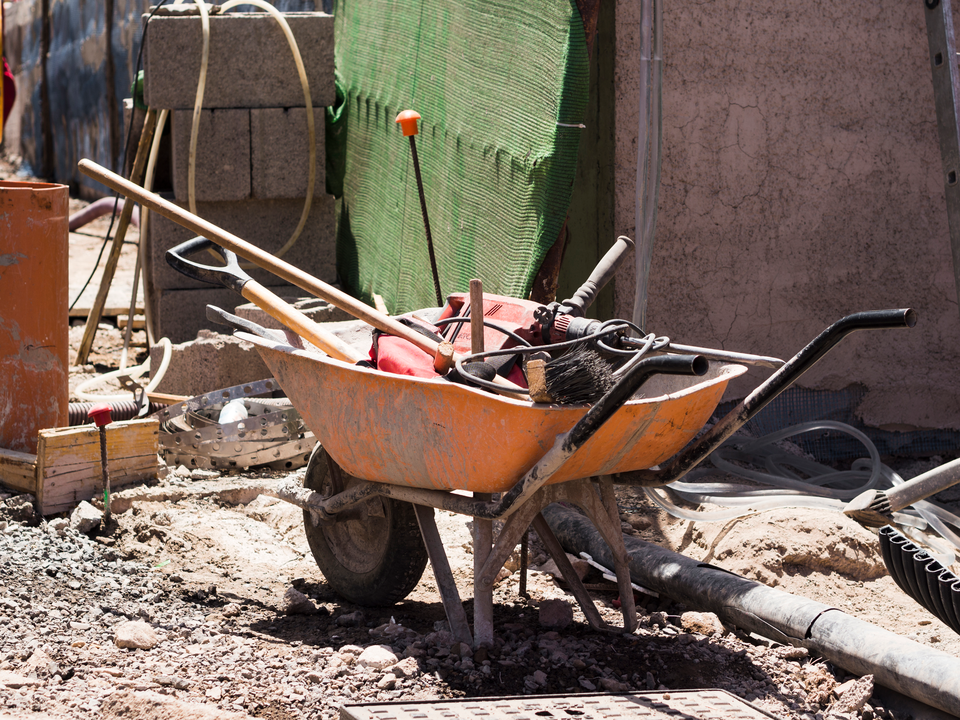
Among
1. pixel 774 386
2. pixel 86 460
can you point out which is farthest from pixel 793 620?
pixel 86 460

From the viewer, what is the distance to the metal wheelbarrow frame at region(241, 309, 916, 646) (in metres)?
2.60

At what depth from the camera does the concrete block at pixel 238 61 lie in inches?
252

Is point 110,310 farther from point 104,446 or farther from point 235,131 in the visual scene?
point 104,446

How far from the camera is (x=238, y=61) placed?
21.5 ft

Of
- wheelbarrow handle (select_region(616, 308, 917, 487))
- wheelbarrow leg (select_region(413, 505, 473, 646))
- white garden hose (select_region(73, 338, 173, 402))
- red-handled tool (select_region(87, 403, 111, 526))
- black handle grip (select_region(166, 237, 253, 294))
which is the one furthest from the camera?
white garden hose (select_region(73, 338, 173, 402))

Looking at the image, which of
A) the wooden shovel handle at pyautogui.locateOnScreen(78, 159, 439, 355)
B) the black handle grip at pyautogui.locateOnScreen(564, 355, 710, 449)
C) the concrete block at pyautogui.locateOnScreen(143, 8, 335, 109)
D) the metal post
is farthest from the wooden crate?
the metal post

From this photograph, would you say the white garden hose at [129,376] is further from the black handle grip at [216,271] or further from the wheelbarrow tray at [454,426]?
the wheelbarrow tray at [454,426]

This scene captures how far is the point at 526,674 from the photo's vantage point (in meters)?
2.85

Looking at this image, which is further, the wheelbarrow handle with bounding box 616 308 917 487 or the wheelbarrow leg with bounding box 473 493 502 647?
the wheelbarrow leg with bounding box 473 493 502 647

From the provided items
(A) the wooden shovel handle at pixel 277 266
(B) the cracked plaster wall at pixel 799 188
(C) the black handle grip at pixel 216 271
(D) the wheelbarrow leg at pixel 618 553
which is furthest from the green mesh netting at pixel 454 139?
(D) the wheelbarrow leg at pixel 618 553

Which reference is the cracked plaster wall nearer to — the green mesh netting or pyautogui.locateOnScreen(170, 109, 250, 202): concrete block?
the green mesh netting

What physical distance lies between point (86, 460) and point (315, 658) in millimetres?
1657

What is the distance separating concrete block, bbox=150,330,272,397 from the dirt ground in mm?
1104

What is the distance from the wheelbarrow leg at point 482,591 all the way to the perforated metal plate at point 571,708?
1.22ft
